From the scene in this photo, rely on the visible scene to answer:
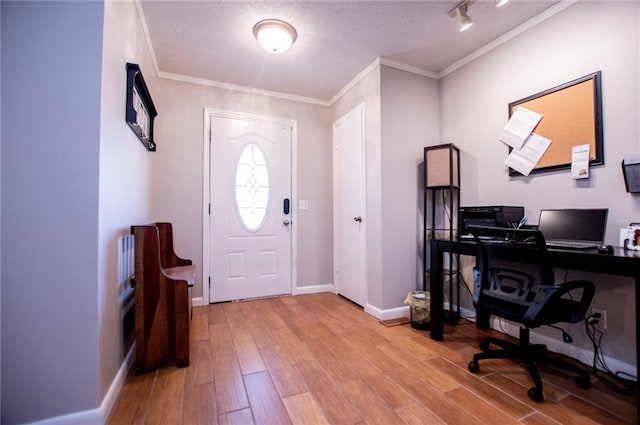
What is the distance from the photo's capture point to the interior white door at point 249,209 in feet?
10.4

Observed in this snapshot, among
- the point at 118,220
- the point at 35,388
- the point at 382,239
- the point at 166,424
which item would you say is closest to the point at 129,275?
the point at 118,220

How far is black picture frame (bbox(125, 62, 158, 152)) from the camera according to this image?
1.73 meters

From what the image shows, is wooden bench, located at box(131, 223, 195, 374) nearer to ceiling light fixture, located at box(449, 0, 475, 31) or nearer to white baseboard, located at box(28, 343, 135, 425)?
white baseboard, located at box(28, 343, 135, 425)

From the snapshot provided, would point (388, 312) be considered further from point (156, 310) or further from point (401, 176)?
point (156, 310)

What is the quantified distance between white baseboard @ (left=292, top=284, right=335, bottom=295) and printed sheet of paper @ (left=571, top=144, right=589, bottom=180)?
2.66 m

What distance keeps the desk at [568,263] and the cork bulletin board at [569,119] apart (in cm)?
72

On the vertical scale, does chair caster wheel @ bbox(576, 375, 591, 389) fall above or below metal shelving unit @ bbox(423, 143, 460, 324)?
below

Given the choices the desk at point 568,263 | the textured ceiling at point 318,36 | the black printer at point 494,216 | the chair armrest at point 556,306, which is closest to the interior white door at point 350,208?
the textured ceiling at point 318,36

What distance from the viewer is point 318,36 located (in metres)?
2.36

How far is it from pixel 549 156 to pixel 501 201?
0.48 metres

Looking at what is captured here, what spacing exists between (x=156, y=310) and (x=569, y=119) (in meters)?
3.10

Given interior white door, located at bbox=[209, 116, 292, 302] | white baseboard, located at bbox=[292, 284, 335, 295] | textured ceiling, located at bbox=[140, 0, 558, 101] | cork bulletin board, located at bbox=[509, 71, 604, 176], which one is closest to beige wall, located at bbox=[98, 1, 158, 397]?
textured ceiling, located at bbox=[140, 0, 558, 101]

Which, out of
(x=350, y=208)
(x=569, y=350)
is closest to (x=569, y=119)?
(x=569, y=350)

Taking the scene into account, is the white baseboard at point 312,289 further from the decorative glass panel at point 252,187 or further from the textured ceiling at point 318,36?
the textured ceiling at point 318,36
